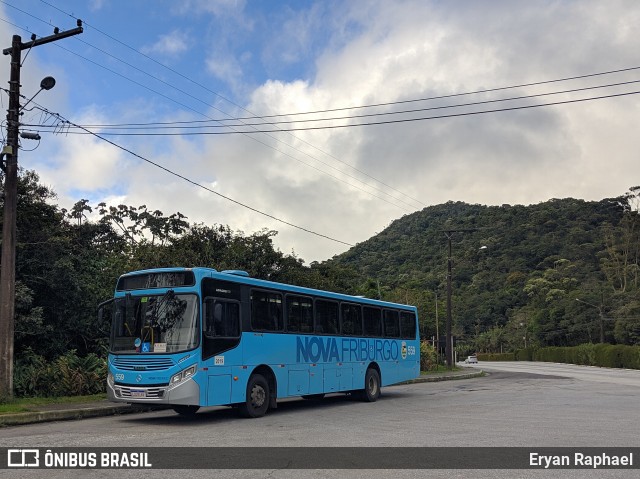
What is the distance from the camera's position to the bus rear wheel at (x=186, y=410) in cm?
1527

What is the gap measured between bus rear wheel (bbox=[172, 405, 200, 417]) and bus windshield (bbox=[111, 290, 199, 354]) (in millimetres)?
2101

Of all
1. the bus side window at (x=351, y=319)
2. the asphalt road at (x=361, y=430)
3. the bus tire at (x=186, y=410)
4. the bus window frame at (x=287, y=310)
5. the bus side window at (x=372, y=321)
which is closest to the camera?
Answer: the asphalt road at (x=361, y=430)

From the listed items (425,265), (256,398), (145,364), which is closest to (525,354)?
(425,265)

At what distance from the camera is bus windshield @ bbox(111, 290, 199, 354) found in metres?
13.7

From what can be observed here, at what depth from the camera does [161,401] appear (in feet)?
43.8

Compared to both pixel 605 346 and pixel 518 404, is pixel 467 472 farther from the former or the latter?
pixel 605 346

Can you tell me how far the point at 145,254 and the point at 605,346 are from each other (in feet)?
207

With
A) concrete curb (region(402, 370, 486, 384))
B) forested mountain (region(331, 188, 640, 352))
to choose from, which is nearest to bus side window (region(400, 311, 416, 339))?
concrete curb (region(402, 370, 486, 384))

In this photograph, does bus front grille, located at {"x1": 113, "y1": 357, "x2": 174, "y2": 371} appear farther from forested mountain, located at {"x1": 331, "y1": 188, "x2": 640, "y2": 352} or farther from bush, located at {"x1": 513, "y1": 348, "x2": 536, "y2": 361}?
bush, located at {"x1": 513, "y1": 348, "x2": 536, "y2": 361}

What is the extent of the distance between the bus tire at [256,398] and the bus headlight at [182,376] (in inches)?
73.9

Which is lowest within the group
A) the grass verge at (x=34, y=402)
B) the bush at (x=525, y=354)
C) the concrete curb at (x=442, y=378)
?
the bush at (x=525, y=354)

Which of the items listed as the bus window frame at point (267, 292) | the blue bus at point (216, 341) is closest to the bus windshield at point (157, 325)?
the blue bus at point (216, 341)

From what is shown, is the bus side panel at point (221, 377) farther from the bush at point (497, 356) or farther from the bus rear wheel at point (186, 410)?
the bush at point (497, 356)

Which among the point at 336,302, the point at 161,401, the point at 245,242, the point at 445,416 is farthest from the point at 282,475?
the point at 245,242
